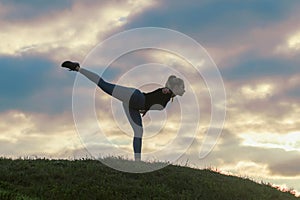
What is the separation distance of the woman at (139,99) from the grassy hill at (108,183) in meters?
1.88

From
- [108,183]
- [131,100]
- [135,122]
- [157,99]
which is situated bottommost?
[108,183]

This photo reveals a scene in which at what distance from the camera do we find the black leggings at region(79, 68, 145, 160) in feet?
75.0

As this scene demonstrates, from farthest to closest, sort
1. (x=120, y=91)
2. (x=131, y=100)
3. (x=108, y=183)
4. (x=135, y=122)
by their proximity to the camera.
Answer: (x=135, y=122) → (x=131, y=100) → (x=120, y=91) → (x=108, y=183)

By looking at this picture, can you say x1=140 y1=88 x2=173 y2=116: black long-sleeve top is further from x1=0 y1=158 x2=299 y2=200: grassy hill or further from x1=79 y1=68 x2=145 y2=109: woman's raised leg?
x1=0 y1=158 x2=299 y2=200: grassy hill

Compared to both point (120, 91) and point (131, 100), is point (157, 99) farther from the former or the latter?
point (120, 91)

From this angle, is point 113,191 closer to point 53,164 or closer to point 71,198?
point 71,198

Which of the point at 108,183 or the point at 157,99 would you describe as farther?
the point at 157,99

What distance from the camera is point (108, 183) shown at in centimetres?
2195

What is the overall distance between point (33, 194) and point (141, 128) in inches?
214

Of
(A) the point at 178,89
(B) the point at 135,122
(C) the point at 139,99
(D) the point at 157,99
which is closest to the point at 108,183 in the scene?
(B) the point at 135,122

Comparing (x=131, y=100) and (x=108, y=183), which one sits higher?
(x=131, y=100)

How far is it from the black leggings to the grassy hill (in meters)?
1.60

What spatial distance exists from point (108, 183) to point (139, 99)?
3679 mm

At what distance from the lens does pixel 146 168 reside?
79.5 ft
